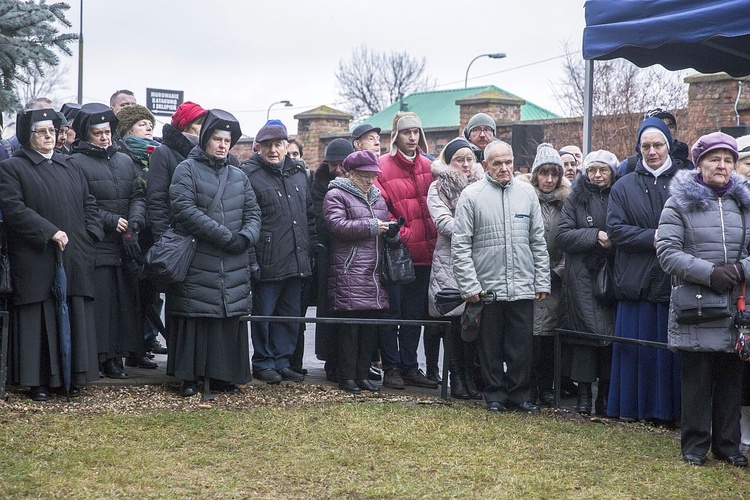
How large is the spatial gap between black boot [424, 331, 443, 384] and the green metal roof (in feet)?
97.9

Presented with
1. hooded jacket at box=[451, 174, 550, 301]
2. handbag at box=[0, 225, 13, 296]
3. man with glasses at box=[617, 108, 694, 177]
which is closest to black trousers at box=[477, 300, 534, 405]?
hooded jacket at box=[451, 174, 550, 301]

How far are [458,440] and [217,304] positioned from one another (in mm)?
1976

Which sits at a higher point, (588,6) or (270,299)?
(588,6)

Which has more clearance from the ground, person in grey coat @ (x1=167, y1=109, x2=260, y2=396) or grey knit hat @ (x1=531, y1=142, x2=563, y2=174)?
grey knit hat @ (x1=531, y1=142, x2=563, y2=174)

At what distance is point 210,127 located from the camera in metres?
7.70

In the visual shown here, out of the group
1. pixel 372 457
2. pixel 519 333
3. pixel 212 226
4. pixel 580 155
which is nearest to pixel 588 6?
pixel 580 155

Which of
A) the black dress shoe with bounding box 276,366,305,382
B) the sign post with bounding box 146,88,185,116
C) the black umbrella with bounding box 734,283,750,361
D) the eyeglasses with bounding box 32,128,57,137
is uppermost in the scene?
the sign post with bounding box 146,88,185,116

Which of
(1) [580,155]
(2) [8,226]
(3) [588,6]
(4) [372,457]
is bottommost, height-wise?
(4) [372,457]

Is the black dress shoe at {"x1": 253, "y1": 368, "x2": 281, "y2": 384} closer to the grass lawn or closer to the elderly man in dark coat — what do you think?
the grass lawn

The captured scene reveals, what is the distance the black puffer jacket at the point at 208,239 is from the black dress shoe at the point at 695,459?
313 centimetres

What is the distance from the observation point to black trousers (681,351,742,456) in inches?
244

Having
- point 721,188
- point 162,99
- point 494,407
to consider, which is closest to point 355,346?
point 494,407

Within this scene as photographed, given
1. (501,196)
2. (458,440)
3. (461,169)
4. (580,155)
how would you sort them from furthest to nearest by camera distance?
(580,155)
(461,169)
(501,196)
(458,440)

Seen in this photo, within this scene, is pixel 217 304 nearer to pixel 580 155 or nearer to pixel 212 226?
pixel 212 226
